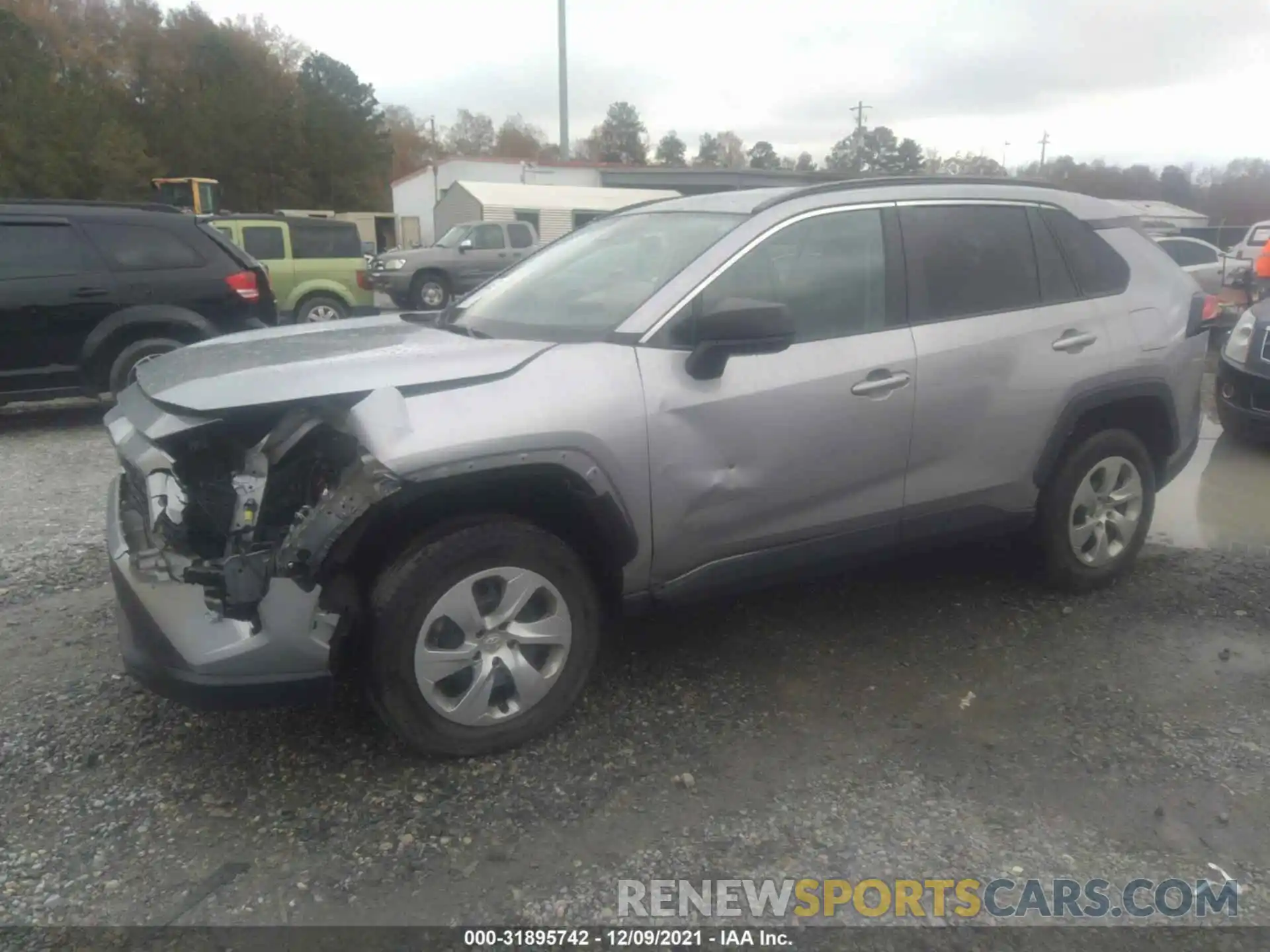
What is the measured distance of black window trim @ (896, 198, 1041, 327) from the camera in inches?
148

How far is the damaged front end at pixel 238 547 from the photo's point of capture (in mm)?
2691

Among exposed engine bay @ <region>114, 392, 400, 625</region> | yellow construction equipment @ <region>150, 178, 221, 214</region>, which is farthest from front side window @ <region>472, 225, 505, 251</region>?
exposed engine bay @ <region>114, 392, 400, 625</region>

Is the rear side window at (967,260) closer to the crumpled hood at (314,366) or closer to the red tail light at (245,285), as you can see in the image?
the crumpled hood at (314,366)

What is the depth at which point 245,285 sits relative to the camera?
8.30 m

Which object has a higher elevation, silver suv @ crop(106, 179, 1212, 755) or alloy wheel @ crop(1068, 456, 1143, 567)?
silver suv @ crop(106, 179, 1212, 755)

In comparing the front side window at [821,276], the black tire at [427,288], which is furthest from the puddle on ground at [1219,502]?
the black tire at [427,288]

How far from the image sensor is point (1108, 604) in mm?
4355

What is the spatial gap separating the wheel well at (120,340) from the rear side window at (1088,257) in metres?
6.21

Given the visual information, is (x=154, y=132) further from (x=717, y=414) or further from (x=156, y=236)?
(x=717, y=414)

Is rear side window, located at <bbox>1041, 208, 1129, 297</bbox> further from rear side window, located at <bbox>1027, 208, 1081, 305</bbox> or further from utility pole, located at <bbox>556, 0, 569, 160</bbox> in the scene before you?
utility pole, located at <bbox>556, 0, 569, 160</bbox>

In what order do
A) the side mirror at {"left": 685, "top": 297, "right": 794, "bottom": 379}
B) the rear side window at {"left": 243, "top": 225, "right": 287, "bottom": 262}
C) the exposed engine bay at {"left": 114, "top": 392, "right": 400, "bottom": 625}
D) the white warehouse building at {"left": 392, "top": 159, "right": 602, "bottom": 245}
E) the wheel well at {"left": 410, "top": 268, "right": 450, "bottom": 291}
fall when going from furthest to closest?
1. the white warehouse building at {"left": 392, "top": 159, "right": 602, "bottom": 245}
2. the wheel well at {"left": 410, "top": 268, "right": 450, "bottom": 291}
3. the rear side window at {"left": 243, "top": 225, "right": 287, "bottom": 262}
4. the side mirror at {"left": 685, "top": 297, "right": 794, "bottom": 379}
5. the exposed engine bay at {"left": 114, "top": 392, "right": 400, "bottom": 625}

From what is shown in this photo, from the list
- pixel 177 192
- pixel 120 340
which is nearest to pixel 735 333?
pixel 120 340

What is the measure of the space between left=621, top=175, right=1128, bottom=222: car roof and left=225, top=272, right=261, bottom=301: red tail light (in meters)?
5.09

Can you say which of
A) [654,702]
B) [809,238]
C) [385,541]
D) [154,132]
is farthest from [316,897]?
[154,132]
